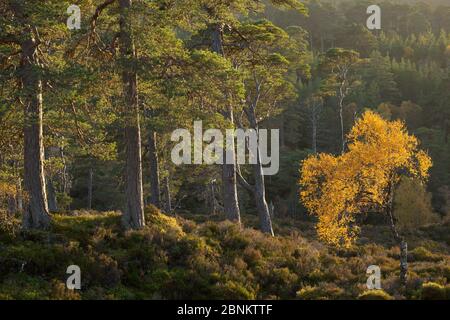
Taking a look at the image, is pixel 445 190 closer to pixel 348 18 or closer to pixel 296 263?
pixel 296 263

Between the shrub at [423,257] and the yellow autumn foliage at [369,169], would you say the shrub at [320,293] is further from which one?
the shrub at [423,257]

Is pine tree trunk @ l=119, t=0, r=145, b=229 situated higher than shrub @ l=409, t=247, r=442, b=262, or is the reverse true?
pine tree trunk @ l=119, t=0, r=145, b=229

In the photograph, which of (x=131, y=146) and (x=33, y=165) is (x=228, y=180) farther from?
(x=33, y=165)

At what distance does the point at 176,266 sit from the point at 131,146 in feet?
13.7

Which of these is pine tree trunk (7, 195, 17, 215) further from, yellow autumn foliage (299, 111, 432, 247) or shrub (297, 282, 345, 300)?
yellow autumn foliage (299, 111, 432, 247)

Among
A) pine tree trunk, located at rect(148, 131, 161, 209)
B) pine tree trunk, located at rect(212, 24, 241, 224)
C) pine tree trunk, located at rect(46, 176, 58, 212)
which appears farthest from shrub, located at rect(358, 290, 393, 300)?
A: pine tree trunk, located at rect(46, 176, 58, 212)

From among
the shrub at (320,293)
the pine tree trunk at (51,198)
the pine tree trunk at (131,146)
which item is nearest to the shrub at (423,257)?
the shrub at (320,293)

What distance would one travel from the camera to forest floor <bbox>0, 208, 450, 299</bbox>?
12.4 meters

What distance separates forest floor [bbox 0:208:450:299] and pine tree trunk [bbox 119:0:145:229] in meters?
0.59

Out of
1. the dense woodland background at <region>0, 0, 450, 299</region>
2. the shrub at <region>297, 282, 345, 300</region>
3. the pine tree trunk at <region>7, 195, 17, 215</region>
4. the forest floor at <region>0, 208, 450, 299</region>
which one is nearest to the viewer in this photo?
the forest floor at <region>0, 208, 450, 299</region>

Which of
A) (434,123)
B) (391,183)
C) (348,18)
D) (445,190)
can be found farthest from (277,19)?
(391,183)

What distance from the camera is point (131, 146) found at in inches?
602

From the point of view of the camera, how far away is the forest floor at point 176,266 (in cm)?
1239

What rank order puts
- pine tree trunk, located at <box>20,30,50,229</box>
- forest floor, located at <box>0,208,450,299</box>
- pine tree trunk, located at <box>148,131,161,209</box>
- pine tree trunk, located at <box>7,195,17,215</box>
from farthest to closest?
pine tree trunk, located at <box>148,131,161,209</box> < pine tree trunk, located at <box>7,195,17,215</box> < pine tree trunk, located at <box>20,30,50,229</box> < forest floor, located at <box>0,208,450,299</box>
